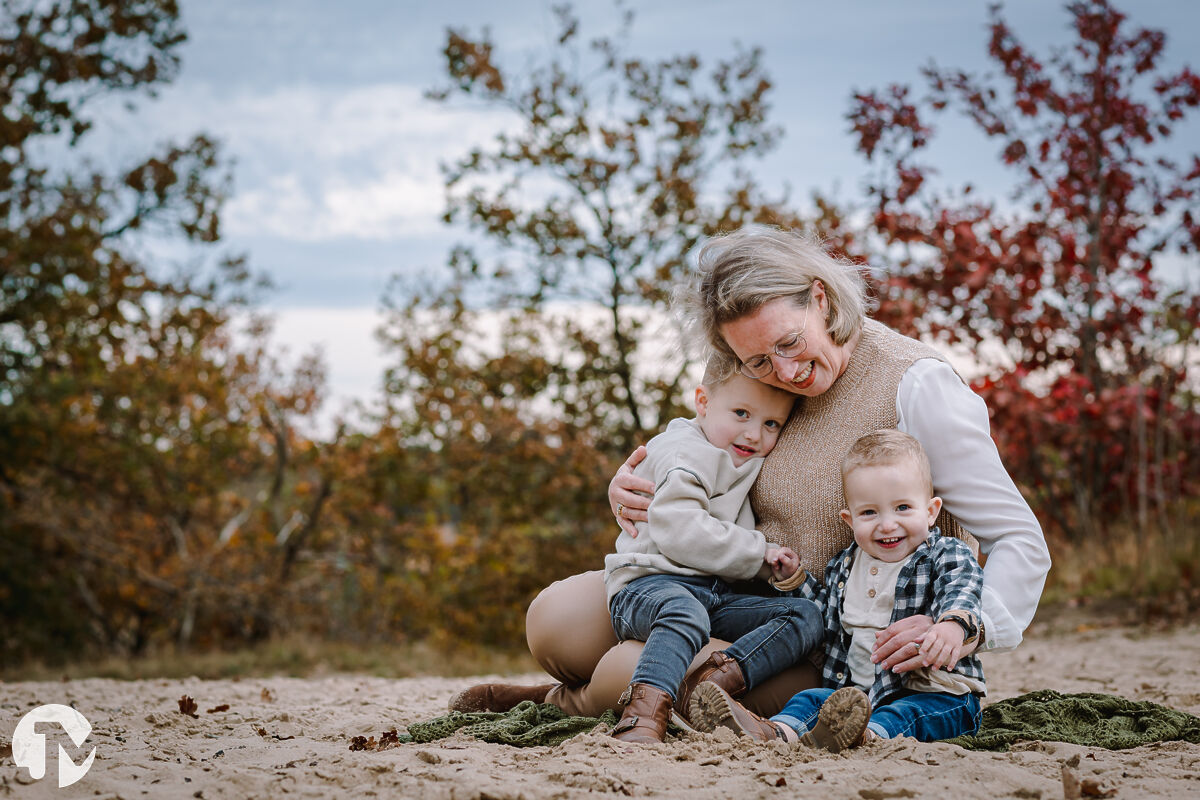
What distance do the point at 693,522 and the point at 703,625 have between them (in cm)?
30

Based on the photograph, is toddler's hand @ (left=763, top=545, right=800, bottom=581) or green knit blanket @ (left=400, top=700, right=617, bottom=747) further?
toddler's hand @ (left=763, top=545, right=800, bottom=581)

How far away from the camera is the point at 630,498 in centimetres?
331

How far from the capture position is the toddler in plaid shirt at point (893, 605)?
108 inches

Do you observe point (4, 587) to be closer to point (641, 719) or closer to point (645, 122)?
point (645, 122)

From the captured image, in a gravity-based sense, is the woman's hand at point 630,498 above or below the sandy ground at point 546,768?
above

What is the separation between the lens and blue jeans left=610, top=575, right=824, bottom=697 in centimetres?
284

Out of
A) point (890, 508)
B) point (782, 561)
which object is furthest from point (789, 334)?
point (782, 561)

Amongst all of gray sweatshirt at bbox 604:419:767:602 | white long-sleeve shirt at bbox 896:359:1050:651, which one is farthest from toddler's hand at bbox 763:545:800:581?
white long-sleeve shirt at bbox 896:359:1050:651

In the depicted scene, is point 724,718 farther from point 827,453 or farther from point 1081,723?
point 1081,723

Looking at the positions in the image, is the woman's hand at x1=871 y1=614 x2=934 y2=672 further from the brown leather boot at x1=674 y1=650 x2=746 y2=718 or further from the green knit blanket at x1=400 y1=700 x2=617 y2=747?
the green knit blanket at x1=400 y1=700 x2=617 y2=747

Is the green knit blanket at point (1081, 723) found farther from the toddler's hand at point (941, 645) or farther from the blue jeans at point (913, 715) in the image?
the toddler's hand at point (941, 645)

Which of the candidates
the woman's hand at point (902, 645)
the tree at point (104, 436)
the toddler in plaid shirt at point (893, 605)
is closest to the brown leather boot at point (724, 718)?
the toddler in plaid shirt at point (893, 605)

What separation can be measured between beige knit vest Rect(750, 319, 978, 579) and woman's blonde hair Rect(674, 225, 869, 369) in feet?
0.46

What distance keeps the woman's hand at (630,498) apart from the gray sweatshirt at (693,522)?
1.2 inches
